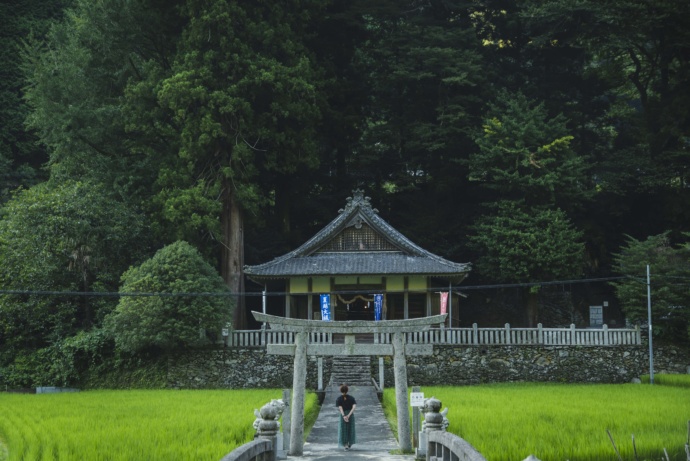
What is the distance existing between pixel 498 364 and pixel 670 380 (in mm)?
5485

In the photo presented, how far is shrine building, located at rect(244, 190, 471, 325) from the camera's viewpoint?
105 ft

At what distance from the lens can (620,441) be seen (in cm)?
1428

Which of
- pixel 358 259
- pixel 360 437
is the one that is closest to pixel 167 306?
pixel 358 259

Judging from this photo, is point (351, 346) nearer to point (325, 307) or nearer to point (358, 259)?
point (325, 307)

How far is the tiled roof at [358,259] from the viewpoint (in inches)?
1260

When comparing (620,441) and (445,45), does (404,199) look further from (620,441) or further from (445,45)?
(620,441)

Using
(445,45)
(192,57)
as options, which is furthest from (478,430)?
(445,45)

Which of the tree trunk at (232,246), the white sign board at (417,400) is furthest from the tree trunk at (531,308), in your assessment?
the white sign board at (417,400)

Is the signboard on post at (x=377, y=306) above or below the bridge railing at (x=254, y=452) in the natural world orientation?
above

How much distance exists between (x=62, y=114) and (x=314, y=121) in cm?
972


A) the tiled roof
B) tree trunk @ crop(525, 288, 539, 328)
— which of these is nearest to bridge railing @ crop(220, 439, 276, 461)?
the tiled roof

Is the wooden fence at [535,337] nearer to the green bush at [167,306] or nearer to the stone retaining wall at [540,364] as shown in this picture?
the stone retaining wall at [540,364]

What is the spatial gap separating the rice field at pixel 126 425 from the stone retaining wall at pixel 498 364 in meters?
4.59

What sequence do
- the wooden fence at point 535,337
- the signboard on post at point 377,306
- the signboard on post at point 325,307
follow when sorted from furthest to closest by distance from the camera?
the signboard on post at point 377,306, the signboard on post at point 325,307, the wooden fence at point 535,337
